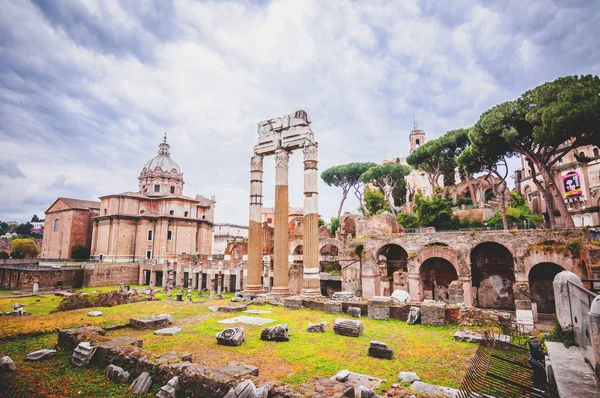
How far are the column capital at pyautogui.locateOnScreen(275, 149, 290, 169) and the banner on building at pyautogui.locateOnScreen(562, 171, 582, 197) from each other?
97.6 ft

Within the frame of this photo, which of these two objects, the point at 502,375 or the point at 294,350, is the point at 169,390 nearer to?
the point at 294,350

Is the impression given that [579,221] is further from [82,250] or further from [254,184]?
[82,250]

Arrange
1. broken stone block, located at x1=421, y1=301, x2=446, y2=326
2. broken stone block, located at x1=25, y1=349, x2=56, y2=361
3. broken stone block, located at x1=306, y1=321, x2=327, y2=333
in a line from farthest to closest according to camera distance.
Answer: broken stone block, located at x1=421, y1=301, x2=446, y2=326 < broken stone block, located at x1=306, y1=321, x2=327, y2=333 < broken stone block, located at x1=25, y1=349, x2=56, y2=361

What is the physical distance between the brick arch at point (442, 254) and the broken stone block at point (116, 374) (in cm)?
1751

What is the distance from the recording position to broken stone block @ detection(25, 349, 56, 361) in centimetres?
561

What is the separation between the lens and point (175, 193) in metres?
45.2

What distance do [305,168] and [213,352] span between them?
890 cm

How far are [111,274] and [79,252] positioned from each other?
12484 mm

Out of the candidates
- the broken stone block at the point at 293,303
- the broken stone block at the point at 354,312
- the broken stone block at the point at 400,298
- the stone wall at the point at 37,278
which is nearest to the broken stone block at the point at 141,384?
the broken stone block at the point at 354,312

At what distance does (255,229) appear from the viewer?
14492mm

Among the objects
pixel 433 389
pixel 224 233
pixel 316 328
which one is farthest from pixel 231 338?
pixel 224 233

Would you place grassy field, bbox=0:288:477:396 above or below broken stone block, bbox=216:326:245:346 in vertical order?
below

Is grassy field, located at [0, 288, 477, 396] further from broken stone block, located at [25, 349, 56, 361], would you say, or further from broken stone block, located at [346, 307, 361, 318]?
broken stone block, located at [346, 307, 361, 318]

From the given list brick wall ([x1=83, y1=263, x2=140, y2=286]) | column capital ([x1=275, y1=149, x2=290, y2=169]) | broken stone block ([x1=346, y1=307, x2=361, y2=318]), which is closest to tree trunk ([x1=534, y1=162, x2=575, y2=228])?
broken stone block ([x1=346, y1=307, x2=361, y2=318])
